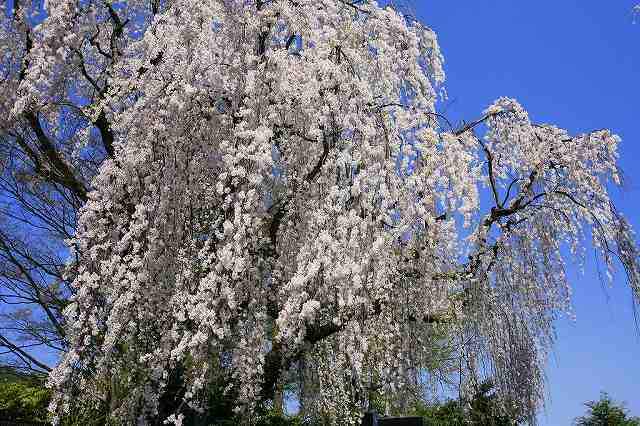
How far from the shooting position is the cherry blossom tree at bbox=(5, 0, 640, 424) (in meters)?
4.46

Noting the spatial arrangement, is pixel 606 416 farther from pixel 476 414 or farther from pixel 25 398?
pixel 25 398

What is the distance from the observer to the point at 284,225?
18.6 ft

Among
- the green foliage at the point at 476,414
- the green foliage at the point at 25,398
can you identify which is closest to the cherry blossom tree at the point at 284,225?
the green foliage at the point at 476,414

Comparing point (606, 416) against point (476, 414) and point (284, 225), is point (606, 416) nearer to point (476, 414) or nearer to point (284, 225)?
point (476, 414)

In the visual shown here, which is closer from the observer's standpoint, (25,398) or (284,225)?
(284,225)

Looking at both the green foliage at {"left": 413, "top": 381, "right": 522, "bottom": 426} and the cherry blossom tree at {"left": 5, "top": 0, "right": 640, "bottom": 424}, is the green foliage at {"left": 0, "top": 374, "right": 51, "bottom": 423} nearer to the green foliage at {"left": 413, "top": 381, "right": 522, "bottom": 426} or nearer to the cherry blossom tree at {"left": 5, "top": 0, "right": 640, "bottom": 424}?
the cherry blossom tree at {"left": 5, "top": 0, "right": 640, "bottom": 424}

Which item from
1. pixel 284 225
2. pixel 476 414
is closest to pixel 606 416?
pixel 476 414

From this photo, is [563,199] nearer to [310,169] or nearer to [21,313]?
[310,169]

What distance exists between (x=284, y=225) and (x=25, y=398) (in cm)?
837

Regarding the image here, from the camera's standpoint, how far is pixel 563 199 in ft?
22.3

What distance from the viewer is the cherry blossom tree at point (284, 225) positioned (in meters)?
4.46

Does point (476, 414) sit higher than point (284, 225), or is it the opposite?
point (284, 225)

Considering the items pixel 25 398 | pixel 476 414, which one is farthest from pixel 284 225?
pixel 25 398

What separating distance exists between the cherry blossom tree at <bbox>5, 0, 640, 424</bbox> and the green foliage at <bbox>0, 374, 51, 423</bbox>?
6.39 meters
